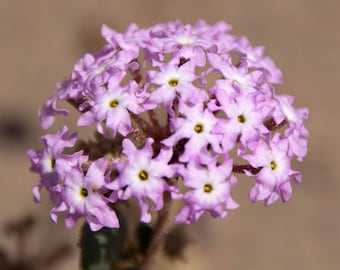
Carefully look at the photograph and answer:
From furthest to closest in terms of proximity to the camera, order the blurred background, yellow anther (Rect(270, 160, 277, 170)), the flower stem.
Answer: the blurred background → the flower stem → yellow anther (Rect(270, 160, 277, 170))

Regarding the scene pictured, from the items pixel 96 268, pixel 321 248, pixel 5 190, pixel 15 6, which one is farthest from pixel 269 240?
pixel 15 6

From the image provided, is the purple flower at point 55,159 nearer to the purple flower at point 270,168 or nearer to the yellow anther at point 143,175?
the yellow anther at point 143,175

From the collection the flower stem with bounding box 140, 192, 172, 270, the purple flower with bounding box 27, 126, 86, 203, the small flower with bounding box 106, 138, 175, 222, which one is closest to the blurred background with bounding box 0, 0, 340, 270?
the flower stem with bounding box 140, 192, 172, 270

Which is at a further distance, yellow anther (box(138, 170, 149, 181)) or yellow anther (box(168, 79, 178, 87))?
yellow anther (box(168, 79, 178, 87))

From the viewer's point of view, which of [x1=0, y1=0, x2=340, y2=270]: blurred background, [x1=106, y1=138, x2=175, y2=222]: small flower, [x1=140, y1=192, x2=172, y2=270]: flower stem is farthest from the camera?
[x1=0, y1=0, x2=340, y2=270]: blurred background

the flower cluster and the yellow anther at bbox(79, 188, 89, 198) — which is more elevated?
the flower cluster

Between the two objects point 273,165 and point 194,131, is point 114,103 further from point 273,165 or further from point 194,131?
point 273,165

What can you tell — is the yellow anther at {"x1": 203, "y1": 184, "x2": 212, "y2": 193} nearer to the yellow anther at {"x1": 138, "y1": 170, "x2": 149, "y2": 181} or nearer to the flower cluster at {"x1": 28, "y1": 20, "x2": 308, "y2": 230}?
the flower cluster at {"x1": 28, "y1": 20, "x2": 308, "y2": 230}

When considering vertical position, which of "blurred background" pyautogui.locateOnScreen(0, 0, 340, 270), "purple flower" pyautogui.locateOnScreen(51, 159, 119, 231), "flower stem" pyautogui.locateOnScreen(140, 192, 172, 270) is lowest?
"purple flower" pyautogui.locateOnScreen(51, 159, 119, 231)
